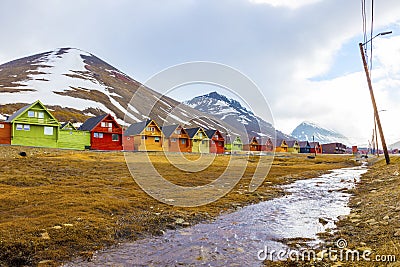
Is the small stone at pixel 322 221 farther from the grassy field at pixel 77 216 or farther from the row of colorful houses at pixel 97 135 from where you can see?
the row of colorful houses at pixel 97 135

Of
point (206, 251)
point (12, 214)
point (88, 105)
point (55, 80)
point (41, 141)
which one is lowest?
point (206, 251)

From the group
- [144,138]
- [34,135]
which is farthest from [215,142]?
[34,135]

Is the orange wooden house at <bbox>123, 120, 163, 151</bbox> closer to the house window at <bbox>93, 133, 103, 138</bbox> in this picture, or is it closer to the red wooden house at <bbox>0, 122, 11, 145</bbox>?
the house window at <bbox>93, 133, 103, 138</bbox>

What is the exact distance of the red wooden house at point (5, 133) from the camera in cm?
5225

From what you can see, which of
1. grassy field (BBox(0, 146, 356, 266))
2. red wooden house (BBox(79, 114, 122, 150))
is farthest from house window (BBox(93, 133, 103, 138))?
grassy field (BBox(0, 146, 356, 266))

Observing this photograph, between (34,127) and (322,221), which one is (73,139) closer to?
(34,127)

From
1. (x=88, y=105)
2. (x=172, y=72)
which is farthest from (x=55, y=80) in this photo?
(x=172, y=72)

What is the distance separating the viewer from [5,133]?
52.5 metres

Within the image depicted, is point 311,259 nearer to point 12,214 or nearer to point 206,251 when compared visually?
point 206,251

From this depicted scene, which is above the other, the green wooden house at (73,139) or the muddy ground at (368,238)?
the green wooden house at (73,139)

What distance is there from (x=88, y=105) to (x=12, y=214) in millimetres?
135323

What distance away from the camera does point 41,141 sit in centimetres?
5647

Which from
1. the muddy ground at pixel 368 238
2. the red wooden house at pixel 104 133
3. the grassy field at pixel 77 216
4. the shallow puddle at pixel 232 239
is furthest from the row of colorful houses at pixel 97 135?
the muddy ground at pixel 368 238

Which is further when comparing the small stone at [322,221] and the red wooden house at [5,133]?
the red wooden house at [5,133]
